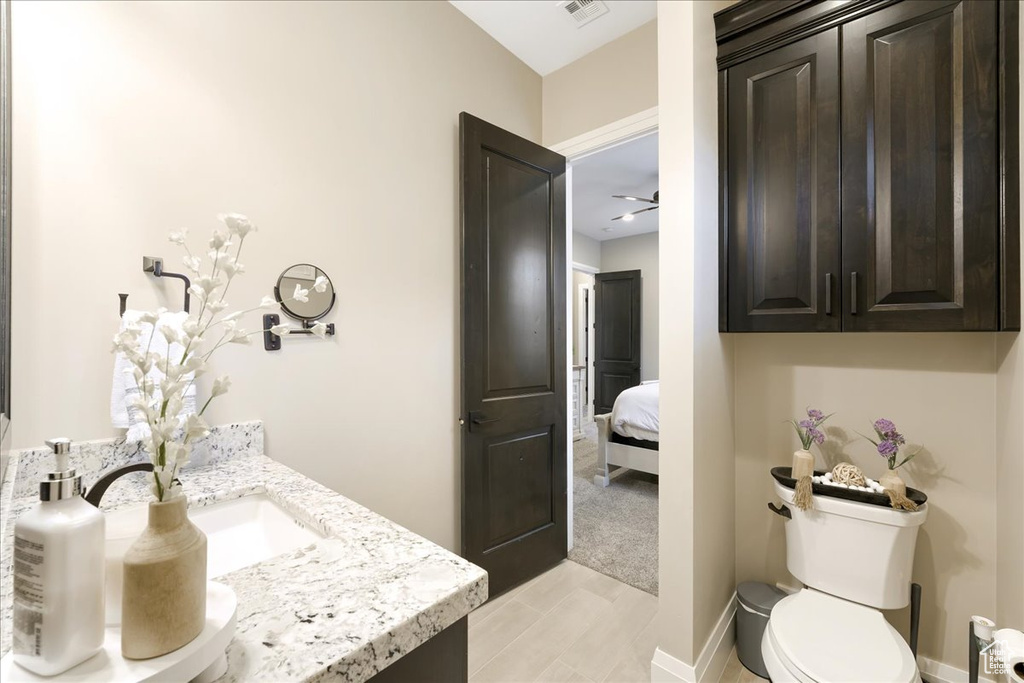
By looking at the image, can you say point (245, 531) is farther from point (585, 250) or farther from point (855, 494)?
point (585, 250)

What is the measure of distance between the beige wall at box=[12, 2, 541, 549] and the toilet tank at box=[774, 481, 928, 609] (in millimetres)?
1485

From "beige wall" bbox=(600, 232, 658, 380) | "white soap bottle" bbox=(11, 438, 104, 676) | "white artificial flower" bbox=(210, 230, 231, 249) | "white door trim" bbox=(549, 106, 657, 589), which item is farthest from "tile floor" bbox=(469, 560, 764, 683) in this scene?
"beige wall" bbox=(600, 232, 658, 380)

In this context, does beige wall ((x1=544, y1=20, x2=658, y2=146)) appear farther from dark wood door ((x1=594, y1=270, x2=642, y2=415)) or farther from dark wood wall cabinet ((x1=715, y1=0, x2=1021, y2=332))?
dark wood door ((x1=594, y1=270, x2=642, y2=415))

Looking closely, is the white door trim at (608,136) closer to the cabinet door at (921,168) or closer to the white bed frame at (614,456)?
the cabinet door at (921,168)

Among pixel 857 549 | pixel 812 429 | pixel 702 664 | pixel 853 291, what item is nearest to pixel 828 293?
pixel 853 291

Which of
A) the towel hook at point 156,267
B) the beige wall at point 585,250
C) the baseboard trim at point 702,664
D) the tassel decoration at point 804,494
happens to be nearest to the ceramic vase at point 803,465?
the tassel decoration at point 804,494

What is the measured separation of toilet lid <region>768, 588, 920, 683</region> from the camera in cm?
119

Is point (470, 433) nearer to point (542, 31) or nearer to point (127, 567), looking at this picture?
point (127, 567)

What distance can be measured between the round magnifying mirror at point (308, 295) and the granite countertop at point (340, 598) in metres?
0.78

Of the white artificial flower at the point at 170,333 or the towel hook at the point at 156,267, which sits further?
the towel hook at the point at 156,267

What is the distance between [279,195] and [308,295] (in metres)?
0.37

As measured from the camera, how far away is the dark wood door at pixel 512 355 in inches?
83.4

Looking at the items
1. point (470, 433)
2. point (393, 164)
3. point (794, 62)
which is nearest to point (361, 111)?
point (393, 164)

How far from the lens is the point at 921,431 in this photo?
1.66 meters
